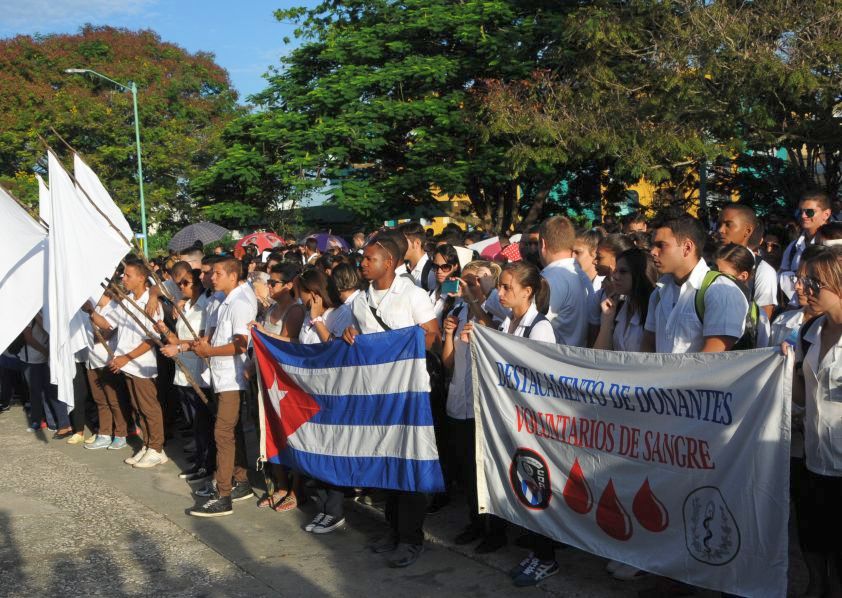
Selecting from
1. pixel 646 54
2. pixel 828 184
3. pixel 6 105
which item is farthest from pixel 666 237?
pixel 6 105

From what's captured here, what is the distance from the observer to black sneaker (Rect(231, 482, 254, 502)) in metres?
7.23

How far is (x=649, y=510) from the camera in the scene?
4.48 meters

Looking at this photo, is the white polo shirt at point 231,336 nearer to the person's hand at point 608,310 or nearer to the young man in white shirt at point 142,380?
the young man in white shirt at point 142,380

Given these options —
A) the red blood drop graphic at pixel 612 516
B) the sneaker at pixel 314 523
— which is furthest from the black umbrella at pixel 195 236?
the red blood drop graphic at pixel 612 516

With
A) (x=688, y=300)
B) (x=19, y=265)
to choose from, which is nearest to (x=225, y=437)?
(x=19, y=265)

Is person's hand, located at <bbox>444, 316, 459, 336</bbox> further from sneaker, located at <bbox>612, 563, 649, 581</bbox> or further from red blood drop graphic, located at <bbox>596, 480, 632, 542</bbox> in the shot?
sneaker, located at <bbox>612, 563, 649, 581</bbox>

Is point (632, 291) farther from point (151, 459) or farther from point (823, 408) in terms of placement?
point (151, 459)

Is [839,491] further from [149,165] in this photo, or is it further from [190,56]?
[190,56]

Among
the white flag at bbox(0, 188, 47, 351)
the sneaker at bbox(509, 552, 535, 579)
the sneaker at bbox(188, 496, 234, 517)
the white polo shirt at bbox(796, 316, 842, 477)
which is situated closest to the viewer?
the white polo shirt at bbox(796, 316, 842, 477)

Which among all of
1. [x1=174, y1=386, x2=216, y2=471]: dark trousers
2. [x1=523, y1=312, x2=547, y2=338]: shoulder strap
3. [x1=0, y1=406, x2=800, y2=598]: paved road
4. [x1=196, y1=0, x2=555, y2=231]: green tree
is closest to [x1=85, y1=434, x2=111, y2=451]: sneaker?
[x1=0, y1=406, x2=800, y2=598]: paved road

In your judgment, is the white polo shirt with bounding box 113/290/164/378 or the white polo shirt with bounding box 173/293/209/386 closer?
the white polo shirt with bounding box 173/293/209/386

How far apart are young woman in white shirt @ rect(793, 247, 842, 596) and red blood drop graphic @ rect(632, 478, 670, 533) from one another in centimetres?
64

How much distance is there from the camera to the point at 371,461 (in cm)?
582

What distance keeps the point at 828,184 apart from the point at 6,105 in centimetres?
2951
